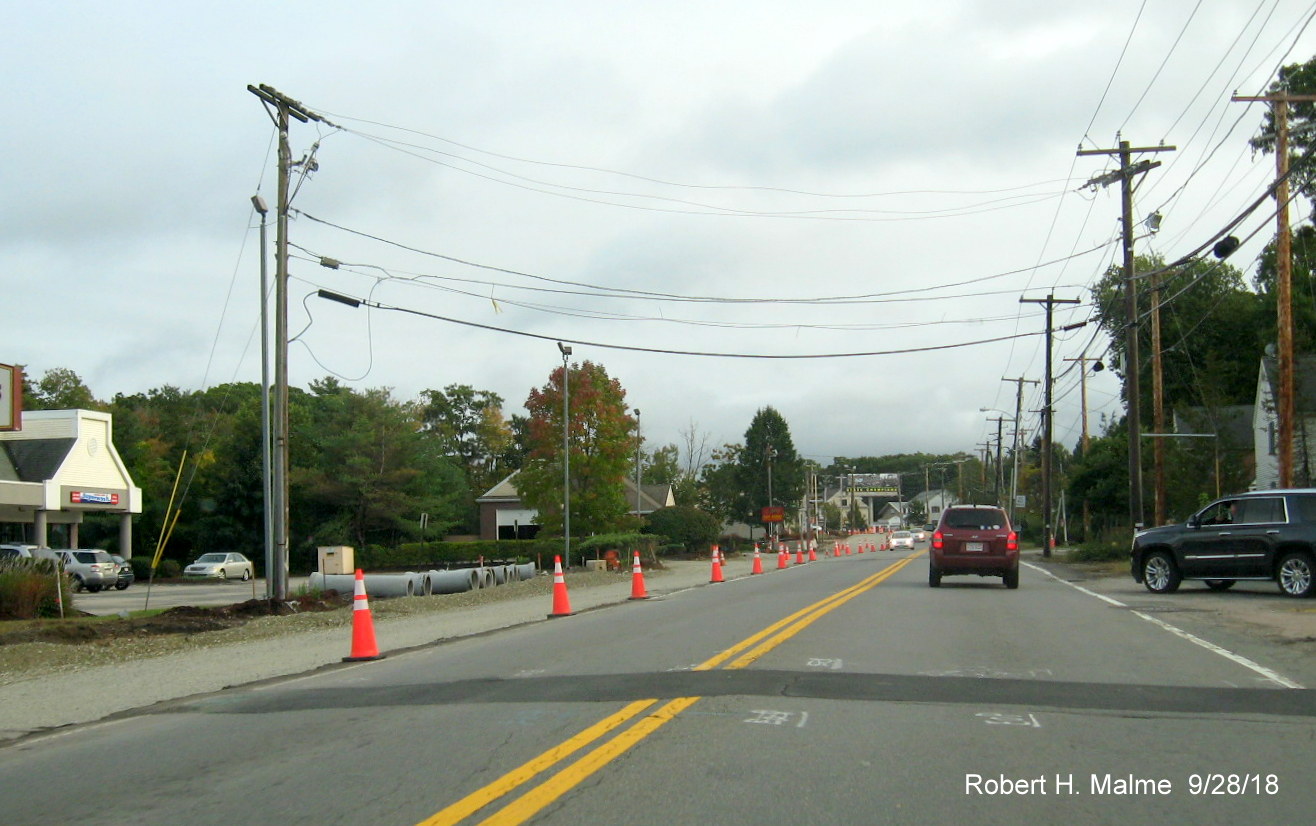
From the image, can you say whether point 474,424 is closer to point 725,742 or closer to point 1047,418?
point 1047,418

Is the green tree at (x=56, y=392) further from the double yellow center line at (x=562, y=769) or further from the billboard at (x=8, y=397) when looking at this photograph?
the double yellow center line at (x=562, y=769)

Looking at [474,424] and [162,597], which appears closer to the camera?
[162,597]

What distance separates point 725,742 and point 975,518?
1744 centimetres

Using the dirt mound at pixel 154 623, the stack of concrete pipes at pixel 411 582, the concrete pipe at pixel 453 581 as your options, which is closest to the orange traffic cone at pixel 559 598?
the dirt mound at pixel 154 623

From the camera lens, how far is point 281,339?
70.1 ft

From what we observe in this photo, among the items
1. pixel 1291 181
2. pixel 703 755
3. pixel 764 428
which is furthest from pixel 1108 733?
pixel 764 428

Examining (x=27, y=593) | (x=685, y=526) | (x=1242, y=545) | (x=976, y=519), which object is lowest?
(x=685, y=526)

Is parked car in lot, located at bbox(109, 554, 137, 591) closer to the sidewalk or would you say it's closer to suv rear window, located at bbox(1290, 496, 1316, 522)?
the sidewalk

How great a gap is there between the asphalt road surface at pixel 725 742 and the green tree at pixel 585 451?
36288 mm

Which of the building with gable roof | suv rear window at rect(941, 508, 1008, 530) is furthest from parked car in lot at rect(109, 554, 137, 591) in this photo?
suv rear window at rect(941, 508, 1008, 530)

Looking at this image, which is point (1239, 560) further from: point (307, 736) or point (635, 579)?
point (307, 736)

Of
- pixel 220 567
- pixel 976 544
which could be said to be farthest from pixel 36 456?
pixel 976 544

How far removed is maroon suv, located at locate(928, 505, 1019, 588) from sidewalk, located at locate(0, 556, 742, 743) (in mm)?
8069

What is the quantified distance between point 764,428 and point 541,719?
108498 mm
